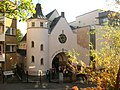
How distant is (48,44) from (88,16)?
17050 mm

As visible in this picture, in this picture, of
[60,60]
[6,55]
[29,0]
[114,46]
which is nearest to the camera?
[29,0]

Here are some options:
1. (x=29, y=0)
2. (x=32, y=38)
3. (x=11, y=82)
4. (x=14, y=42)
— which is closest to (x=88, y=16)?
(x=32, y=38)

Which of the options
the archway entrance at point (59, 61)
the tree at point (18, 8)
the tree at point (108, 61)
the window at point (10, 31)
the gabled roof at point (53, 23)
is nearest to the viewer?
the tree at point (18, 8)

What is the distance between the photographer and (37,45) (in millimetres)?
46188

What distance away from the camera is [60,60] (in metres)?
51.7

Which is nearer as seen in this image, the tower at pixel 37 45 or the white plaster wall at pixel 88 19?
the tower at pixel 37 45

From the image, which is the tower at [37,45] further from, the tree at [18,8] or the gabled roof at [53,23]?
the tree at [18,8]

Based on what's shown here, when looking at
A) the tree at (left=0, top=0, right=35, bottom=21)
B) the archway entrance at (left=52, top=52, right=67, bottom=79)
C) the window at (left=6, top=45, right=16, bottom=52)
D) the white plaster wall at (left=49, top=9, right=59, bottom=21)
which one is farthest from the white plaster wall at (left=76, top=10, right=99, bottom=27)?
the tree at (left=0, top=0, right=35, bottom=21)

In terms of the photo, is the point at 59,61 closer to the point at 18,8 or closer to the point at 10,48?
the point at 10,48

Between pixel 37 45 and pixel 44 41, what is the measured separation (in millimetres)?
1437

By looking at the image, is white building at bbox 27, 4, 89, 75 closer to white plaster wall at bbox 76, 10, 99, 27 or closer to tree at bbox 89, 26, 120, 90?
white plaster wall at bbox 76, 10, 99, 27

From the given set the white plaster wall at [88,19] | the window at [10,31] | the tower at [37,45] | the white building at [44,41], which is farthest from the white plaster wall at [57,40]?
the white plaster wall at [88,19]

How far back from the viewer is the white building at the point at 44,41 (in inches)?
1818

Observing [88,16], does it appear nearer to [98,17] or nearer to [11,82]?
[98,17]
